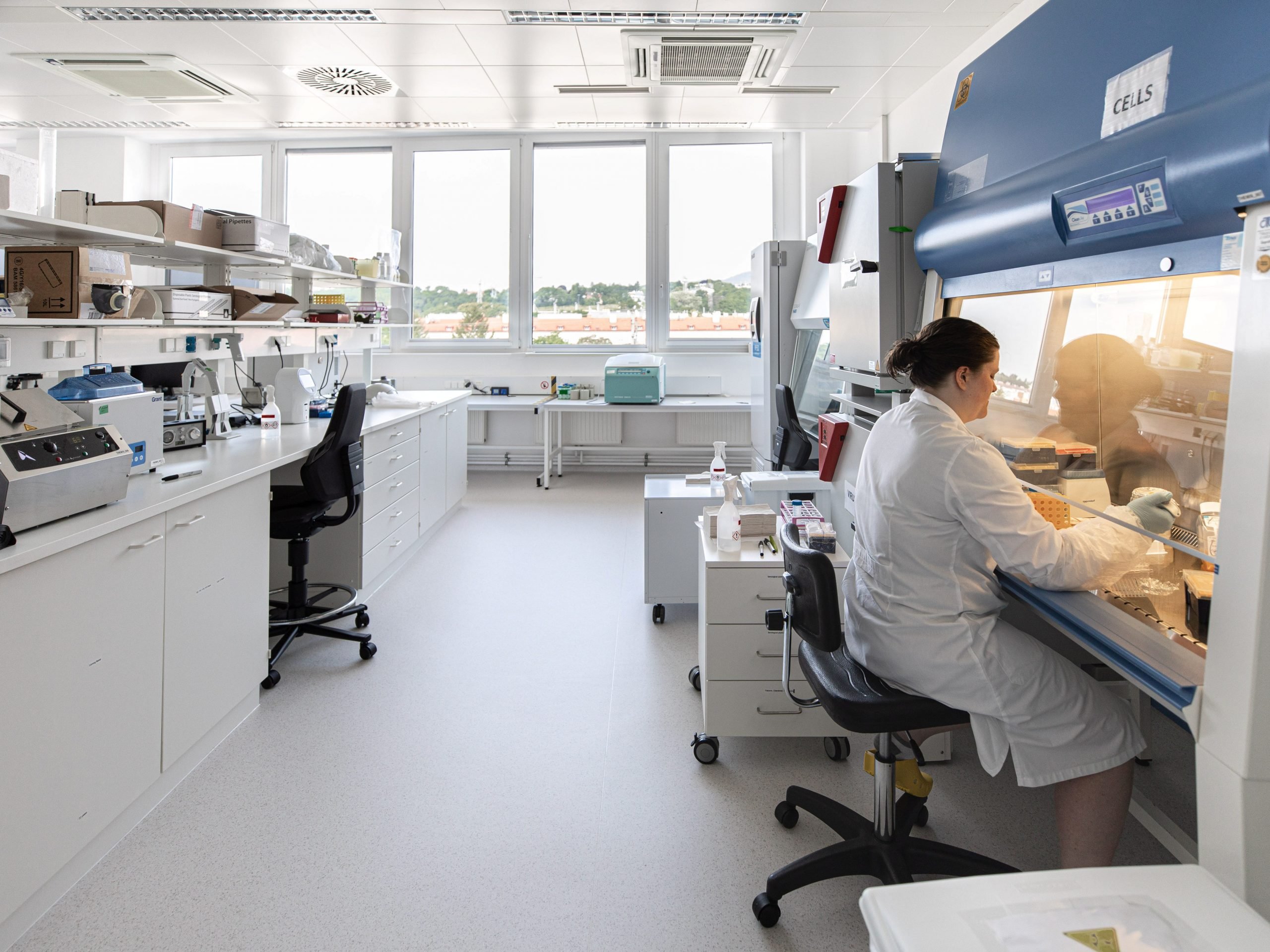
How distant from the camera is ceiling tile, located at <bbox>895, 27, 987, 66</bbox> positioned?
388 centimetres

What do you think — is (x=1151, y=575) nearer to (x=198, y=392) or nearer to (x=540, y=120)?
(x=198, y=392)

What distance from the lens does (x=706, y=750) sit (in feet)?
7.91

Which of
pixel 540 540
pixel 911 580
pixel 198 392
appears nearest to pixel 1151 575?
pixel 911 580

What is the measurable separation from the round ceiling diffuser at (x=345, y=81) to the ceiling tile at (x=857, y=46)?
2.37 m

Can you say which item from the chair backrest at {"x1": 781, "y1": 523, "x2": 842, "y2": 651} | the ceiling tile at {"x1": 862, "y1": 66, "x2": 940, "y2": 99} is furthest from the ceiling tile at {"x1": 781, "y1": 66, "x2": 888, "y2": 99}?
the chair backrest at {"x1": 781, "y1": 523, "x2": 842, "y2": 651}

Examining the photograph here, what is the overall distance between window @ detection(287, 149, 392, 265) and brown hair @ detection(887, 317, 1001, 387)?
6.43m

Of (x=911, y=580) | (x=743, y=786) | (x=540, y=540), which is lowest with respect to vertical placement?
→ (x=743, y=786)

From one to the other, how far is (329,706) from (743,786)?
1448mm

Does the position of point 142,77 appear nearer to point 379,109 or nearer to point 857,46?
point 379,109

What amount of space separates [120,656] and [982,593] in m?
1.98

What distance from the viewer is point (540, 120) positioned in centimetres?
559

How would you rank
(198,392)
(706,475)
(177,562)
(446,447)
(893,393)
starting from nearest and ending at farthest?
(177,562)
(893,393)
(198,392)
(706,475)
(446,447)

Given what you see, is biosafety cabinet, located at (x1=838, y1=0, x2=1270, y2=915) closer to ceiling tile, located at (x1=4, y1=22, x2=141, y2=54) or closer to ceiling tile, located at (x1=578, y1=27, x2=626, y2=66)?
ceiling tile, located at (x1=578, y1=27, x2=626, y2=66)

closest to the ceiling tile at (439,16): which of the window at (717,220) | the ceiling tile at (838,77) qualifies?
the ceiling tile at (838,77)
